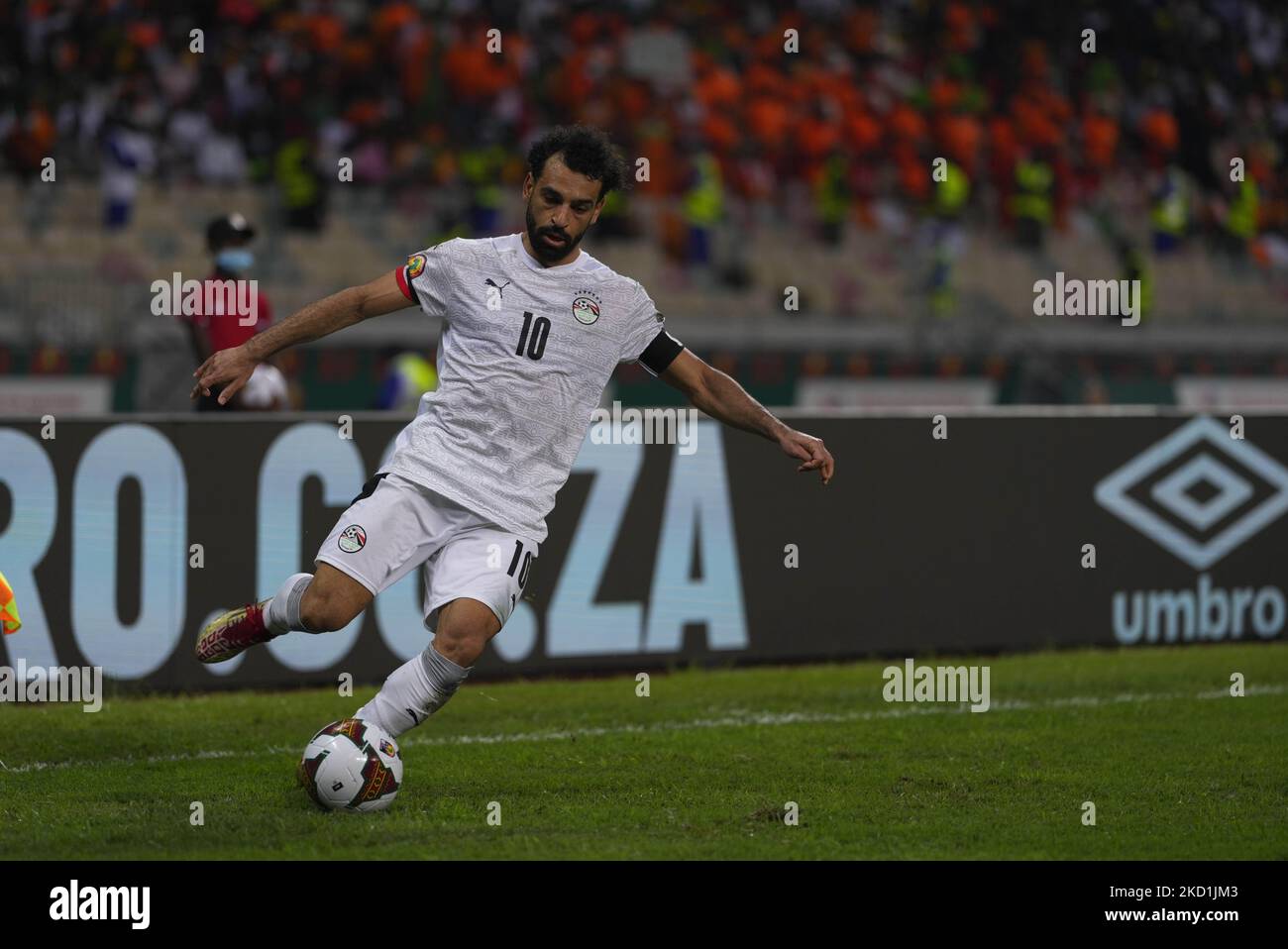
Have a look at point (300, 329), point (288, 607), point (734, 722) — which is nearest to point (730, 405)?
point (300, 329)

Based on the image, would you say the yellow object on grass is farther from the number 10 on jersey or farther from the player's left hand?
the player's left hand

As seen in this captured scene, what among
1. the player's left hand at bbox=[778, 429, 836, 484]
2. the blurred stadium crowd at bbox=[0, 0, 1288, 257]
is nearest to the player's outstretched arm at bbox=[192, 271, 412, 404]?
the player's left hand at bbox=[778, 429, 836, 484]

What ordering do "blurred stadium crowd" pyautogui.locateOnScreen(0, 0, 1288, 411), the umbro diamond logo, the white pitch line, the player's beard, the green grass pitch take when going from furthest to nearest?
"blurred stadium crowd" pyautogui.locateOnScreen(0, 0, 1288, 411) → the umbro diamond logo → the white pitch line → the player's beard → the green grass pitch

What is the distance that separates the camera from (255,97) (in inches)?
708

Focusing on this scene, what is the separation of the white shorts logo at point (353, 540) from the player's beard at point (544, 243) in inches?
42.7

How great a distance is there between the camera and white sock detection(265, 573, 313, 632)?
602 cm

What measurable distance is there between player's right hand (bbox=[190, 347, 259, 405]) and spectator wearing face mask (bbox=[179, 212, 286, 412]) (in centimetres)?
421

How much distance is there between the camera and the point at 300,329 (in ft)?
19.2

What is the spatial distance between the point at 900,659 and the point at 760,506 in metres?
1.17

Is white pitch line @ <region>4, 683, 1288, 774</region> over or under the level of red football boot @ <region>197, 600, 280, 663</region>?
under

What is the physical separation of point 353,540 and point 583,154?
1470 mm

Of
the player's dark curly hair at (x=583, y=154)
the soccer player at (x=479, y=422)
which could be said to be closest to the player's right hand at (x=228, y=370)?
the soccer player at (x=479, y=422)
